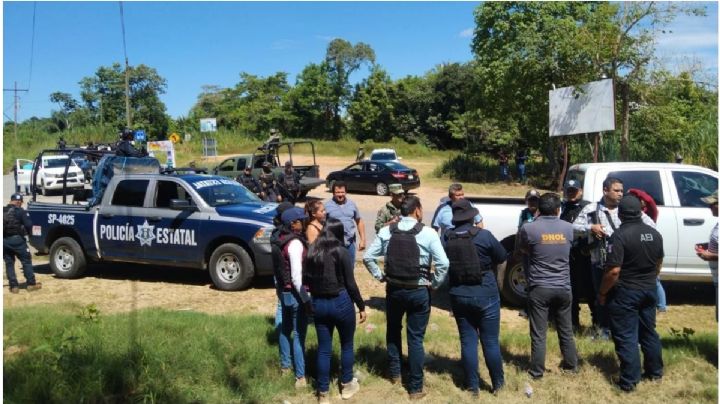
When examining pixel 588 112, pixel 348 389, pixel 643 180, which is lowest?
pixel 348 389

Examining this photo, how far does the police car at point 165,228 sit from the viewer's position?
877 cm

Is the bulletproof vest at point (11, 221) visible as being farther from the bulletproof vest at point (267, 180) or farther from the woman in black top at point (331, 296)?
the bulletproof vest at point (267, 180)

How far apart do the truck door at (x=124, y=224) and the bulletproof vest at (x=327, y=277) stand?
5.10 metres

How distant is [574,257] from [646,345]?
1.50 m

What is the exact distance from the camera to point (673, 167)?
763 centimetres

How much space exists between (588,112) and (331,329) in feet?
32.4

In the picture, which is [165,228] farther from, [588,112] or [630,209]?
[588,112]

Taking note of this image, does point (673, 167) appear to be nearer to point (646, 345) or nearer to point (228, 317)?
point (646, 345)

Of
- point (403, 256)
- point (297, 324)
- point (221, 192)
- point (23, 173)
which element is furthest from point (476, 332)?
point (23, 173)

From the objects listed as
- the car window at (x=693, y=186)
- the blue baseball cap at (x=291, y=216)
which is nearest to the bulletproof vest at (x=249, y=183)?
the blue baseball cap at (x=291, y=216)

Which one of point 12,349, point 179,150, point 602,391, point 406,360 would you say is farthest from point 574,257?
point 179,150

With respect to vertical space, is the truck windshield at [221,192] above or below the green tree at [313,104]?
below

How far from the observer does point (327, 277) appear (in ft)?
16.2

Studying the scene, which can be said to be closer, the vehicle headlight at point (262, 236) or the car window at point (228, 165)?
the vehicle headlight at point (262, 236)
